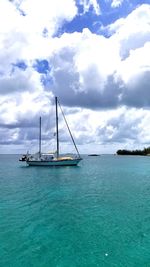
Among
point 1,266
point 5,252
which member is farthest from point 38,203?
point 1,266

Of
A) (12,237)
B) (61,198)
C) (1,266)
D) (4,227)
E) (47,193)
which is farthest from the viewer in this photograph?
(47,193)

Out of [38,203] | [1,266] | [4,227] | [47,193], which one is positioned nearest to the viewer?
[1,266]

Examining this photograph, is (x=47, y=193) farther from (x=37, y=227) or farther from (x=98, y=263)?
(x=98, y=263)

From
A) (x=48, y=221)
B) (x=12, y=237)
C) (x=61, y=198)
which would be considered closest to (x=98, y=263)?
(x=12, y=237)

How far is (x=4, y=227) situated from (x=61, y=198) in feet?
45.2

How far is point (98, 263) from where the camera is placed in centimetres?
1549

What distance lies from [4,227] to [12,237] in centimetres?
270

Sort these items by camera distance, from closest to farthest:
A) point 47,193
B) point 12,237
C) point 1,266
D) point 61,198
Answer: point 1,266
point 12,237
point 61,198
point 47,193

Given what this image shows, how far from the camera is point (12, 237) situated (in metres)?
19.8

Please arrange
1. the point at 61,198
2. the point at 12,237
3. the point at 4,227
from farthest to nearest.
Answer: the point at 61,198
the point at 4,227
the point at 12,237

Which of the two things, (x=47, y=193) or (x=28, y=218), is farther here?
(x=47, y=193)

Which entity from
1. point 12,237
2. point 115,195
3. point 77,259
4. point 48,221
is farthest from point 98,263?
point 115,195

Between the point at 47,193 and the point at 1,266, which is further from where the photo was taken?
the point at 47,193

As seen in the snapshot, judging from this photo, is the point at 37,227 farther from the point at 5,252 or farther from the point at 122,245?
the point at 122,245
